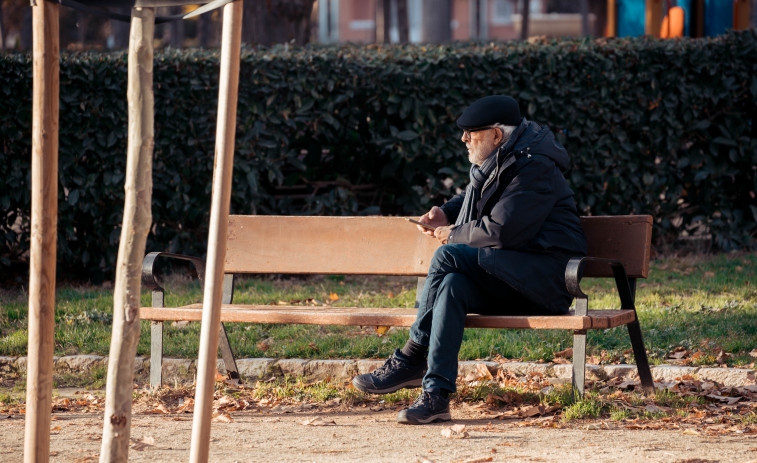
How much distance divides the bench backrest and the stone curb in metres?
0.53

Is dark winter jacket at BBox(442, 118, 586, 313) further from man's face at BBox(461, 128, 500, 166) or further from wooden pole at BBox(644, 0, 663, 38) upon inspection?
wooden pole at BBox(644, 0, 663, 38)

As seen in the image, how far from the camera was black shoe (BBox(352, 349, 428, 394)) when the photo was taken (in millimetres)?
4477

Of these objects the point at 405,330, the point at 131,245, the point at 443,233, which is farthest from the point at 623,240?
the point at 131,245

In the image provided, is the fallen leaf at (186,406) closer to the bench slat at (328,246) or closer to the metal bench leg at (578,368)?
the bench slat at (328,246)

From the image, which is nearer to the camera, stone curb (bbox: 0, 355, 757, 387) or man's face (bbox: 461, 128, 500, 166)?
man's face (bbox: 461, 128, 500, 166)

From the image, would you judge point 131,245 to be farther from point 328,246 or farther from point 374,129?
point 374,129

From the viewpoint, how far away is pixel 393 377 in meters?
4.50

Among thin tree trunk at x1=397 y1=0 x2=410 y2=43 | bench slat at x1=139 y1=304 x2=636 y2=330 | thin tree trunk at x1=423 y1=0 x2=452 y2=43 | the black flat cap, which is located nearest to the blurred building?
thin tree trunk at x1=397 y1=0 x2=410 y2=43

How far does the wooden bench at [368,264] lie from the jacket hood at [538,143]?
0.46 metres

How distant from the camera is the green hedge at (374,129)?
7562 mm

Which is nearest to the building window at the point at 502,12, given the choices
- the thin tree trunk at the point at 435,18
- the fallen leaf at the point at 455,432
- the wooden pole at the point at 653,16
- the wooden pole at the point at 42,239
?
the thin tree trunk at the point at 435,18

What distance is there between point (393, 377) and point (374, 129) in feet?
11.9

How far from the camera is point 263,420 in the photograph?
14.4 feet

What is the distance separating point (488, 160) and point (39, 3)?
2.34 metres
